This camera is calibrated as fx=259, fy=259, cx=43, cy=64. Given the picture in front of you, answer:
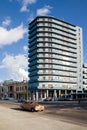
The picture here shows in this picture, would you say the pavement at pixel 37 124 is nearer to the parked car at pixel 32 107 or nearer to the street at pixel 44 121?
the street at pixel 44 121

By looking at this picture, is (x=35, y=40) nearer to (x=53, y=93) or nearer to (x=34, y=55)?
(x=34, y=55)

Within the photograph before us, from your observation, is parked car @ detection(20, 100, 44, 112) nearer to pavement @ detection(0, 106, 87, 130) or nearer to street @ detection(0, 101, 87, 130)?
street @ detection(0, 101, 87, 130)

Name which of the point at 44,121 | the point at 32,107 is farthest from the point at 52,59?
the point at 44,121

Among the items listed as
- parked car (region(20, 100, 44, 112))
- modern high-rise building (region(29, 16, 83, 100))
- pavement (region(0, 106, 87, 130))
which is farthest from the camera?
modern high-rise building (region(29, 16, 83, 100))

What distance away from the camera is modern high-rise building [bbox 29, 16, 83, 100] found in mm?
126188

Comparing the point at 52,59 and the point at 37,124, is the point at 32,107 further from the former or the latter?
the point at 52,59

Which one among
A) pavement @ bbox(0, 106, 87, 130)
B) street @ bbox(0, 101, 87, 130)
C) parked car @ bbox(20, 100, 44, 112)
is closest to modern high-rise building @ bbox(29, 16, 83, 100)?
parked car @ bbox(20, 100, 44, 112)

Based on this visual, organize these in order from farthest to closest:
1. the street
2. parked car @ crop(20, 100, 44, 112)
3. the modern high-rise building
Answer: the modern high-rise building, parked car @ crop(20, 100, 44, 112), the street

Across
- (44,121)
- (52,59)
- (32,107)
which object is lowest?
(32,107)

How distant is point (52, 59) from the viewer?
128000 millimetres

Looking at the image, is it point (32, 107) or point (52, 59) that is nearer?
point (32, 107)

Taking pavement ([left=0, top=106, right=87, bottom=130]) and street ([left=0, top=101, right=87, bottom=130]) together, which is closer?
pavement ([left=0, top=106, right=87, bottom=130])

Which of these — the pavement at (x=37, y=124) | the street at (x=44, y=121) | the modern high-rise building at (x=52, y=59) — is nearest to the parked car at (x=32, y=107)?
the street at (x=44, y=121)

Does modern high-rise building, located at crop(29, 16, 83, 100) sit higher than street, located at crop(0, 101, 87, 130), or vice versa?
modern high-rise building, located at crop(29, 16, 83, 100)
